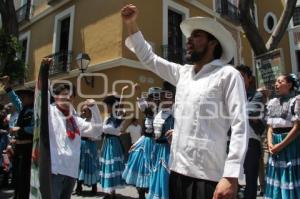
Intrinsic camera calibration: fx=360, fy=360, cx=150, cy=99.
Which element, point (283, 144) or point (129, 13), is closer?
point (129, 13)

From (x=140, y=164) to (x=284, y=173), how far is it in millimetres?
2560

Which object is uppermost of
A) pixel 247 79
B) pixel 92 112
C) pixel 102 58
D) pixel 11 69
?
pixel 102 58

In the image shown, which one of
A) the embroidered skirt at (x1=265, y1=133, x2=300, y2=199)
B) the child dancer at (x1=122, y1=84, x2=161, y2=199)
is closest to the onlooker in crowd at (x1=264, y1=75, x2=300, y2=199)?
the embroidered skirt at (x1=265, y1=133, x2=300, y2=199)

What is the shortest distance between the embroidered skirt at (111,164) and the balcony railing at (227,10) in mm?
11673

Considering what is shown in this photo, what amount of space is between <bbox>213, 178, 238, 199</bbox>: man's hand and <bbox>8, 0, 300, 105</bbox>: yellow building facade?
31.9ft

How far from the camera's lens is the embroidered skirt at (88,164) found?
287 inches

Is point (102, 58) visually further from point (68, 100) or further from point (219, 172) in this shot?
point (219, 172)

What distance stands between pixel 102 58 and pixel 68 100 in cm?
899

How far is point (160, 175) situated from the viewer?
5.36 meters

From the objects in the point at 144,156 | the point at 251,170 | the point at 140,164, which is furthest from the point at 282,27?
the point at 251,170

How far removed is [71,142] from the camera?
396 centimetres

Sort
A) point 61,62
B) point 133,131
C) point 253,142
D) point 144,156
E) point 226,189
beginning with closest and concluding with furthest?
point 226,189 → point 253,142 → point 144,156 → point 133,131 → point 61,62

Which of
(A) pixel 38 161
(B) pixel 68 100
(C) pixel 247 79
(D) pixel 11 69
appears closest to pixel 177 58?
(D) pixel 11 69

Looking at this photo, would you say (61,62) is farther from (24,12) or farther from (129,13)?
(129,13)
